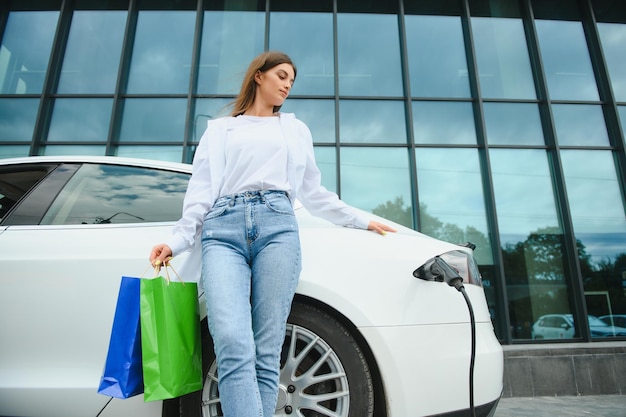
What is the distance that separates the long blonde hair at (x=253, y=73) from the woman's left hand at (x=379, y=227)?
2.28 ft

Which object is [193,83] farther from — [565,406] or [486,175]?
[565,406]

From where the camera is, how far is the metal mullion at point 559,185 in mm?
5402

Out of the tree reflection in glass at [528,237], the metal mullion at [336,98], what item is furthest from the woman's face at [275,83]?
the tree reflection in glass at [528,237]

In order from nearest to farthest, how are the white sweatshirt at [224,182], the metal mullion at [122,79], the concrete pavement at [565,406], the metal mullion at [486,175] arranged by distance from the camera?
the white sweatshirt at [224,182], the concrete pavement at [565,406], the metal mullion at [486,175], the metal mullion at [122,79]

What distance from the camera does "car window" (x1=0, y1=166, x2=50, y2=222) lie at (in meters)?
1.91

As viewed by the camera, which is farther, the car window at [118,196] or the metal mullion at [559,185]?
the metal mullion at [559,185]

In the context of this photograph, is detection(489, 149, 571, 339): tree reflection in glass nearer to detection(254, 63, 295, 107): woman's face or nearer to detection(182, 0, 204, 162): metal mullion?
detection(182, 0, 204, 162): metal mullion

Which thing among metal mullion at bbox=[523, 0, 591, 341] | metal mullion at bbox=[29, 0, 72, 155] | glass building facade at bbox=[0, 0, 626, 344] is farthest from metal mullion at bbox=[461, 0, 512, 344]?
metal mullion at bbox=[29, 0, 72, 155]

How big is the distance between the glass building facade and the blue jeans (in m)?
4.47

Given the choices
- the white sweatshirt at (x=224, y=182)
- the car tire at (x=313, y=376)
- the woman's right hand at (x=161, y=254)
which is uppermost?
the white sweatshirt at (x=224, y=182)

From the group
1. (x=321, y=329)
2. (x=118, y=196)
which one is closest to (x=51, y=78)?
(x=118, y=196)

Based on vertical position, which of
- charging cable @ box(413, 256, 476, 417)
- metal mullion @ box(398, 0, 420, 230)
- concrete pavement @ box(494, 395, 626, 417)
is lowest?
concrete pavement @ box(494, 395, 626, 417)

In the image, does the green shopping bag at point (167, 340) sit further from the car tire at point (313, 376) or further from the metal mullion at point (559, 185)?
the metal mullion at point (559, 185)

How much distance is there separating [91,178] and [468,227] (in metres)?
5.22
